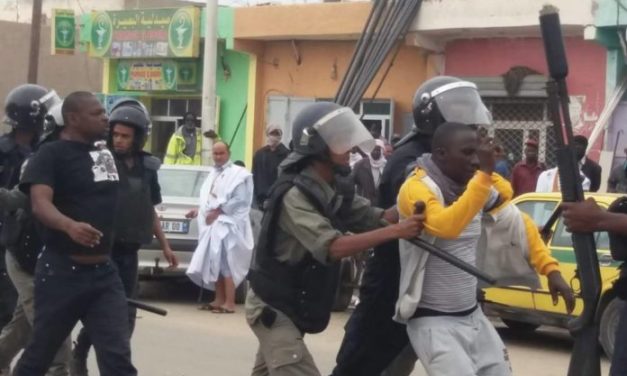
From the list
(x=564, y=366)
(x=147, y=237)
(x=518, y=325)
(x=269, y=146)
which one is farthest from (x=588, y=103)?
(x=147, y=237)

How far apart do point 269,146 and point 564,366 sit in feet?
20.5

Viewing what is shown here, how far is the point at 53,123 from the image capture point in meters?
7.61

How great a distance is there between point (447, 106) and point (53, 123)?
2.47 meters

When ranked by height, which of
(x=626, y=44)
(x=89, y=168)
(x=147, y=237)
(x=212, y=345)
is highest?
(x=626, y=44)

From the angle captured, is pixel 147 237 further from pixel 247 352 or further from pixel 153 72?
pixel 153 72

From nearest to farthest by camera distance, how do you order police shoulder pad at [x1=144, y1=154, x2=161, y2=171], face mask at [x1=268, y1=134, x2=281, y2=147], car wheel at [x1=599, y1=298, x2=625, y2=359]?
police shoulder pad at [x1=144, y1=154, x2=161, y2=171]
car wheel at [x1=599, y1=298, x2=625, y2=359]
face mask at [x1=268, y1=134, x2=281, y2=147]

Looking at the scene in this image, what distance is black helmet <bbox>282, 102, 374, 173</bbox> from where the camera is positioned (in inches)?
232

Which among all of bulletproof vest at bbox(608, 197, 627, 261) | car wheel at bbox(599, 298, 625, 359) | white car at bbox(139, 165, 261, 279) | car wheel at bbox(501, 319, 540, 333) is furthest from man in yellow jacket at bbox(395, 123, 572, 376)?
white car at bbox(139, 165, 261, 279)

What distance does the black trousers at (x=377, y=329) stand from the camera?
257 inches

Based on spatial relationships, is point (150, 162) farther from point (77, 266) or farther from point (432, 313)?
point (432, 313)

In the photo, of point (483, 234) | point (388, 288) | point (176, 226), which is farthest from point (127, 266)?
point (176, 226)

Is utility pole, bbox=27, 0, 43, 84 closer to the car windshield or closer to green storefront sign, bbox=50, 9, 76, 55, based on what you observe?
green storefront sign, bbox=50, 9, 76, 55

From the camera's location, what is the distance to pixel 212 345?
11.3 metres

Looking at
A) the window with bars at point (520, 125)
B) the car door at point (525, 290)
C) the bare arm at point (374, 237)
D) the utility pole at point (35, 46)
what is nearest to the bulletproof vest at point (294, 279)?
the bare arm at point (374, 237)
